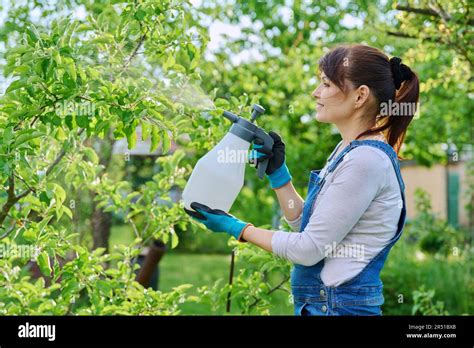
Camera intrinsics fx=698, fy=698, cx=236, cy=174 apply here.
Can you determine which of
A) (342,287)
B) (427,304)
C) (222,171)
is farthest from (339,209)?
(427,304)

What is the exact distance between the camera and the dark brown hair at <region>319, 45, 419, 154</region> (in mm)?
1695

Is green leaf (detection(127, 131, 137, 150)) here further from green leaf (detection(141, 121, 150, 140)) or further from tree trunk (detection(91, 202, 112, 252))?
tree trunk (detection(91, 202, 112, 252))

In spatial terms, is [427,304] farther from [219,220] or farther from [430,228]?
[430,228]

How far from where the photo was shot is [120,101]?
2.06m

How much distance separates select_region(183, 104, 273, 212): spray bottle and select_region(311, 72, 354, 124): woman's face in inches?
6.7

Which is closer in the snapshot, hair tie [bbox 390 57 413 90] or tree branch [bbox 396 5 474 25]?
hair tie [bbox 390 57 413 90]

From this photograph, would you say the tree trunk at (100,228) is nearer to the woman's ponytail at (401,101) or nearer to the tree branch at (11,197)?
the tree branch at (11,197)

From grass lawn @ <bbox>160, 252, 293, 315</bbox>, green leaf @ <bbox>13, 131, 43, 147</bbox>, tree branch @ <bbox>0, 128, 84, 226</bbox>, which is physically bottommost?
grass lawn @ <bbox>160, 252, 293, 315</bbox>

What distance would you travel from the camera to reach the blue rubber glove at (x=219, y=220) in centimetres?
164

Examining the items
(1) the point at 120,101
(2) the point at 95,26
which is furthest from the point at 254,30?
(1) the point at 120,101

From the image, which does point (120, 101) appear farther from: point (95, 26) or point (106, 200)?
point (106, 200)

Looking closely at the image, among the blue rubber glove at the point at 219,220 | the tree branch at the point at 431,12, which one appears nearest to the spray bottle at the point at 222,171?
Result: the blue rubber glove at the point at 219,220

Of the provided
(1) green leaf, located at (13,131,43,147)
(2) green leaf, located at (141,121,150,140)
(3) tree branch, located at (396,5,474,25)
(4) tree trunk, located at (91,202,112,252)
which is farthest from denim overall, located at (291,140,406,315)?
(4) tree trunk, located at (91,202,112,252)

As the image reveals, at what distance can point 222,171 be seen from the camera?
1677mm
